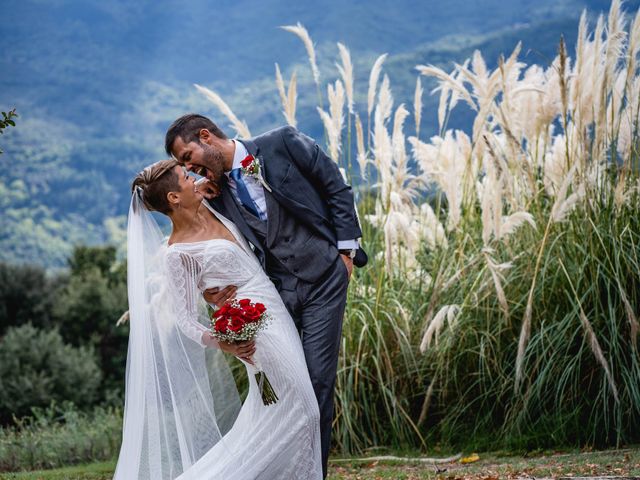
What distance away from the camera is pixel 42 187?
32.6 meters

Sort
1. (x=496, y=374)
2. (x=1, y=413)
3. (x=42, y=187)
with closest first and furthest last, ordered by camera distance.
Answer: (x=496, y=374)
(x=1, y=413)
(x=42, y=187)

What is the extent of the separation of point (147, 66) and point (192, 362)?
46.6 metres

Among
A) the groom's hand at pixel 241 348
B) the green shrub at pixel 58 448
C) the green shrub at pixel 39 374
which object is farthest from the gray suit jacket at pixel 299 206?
the green shrub at pixel 39 374

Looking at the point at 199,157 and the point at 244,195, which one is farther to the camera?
the point at 244,195

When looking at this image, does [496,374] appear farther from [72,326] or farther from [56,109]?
[56,109]

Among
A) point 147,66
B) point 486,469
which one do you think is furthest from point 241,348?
point 147,66

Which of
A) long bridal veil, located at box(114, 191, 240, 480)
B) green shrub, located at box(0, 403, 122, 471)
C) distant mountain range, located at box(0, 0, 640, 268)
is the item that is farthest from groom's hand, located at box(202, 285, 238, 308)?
distant mountain range, located at box(0, 0, 640, 268)

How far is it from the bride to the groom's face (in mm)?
62

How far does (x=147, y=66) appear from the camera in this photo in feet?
157

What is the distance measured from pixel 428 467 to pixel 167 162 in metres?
2.38

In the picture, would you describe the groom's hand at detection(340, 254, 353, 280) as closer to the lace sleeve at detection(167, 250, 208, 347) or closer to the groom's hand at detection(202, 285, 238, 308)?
the groom's hand at detection(202, 285, 238, 308)

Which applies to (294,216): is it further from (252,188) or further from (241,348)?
(241,348)

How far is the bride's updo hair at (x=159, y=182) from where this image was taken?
336cm

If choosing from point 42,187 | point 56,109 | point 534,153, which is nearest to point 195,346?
point 534,153
